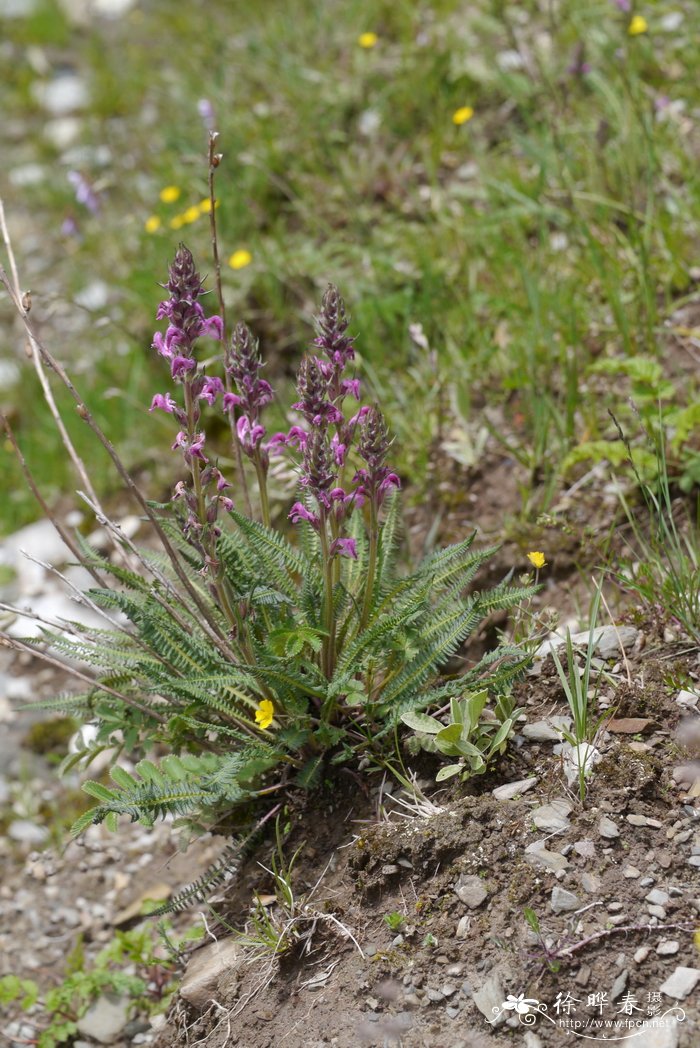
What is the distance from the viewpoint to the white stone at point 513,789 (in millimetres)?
2436

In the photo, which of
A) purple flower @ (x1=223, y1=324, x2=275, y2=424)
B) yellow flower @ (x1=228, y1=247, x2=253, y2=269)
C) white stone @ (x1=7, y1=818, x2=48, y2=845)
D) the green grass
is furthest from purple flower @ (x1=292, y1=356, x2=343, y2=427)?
yellow flower @ (x1=228, y1=247, x2=253, y2=269)

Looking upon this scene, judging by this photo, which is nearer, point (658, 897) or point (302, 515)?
point (658, 897)

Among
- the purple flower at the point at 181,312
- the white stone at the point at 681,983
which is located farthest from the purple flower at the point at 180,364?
the white stone at the point at 681,983

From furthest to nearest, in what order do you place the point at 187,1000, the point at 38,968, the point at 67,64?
1. the point at 67,64
2. the point at 38,968
3. the point at 187,1000

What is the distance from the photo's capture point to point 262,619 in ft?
9.05

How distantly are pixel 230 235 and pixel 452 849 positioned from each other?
3.88 m

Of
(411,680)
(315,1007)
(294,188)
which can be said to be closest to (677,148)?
(294,188)

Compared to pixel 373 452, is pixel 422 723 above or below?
below

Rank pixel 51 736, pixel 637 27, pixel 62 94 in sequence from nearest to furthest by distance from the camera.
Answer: pixel 51 736, pixel 637 27, pixel 62 94

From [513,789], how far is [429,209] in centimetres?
347

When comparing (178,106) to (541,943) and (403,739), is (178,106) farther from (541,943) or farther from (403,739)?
(541,943)

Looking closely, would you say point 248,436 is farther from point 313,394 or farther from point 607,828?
point 607,828

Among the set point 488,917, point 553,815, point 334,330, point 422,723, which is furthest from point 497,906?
point 334,330

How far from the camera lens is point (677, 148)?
4.34 m
